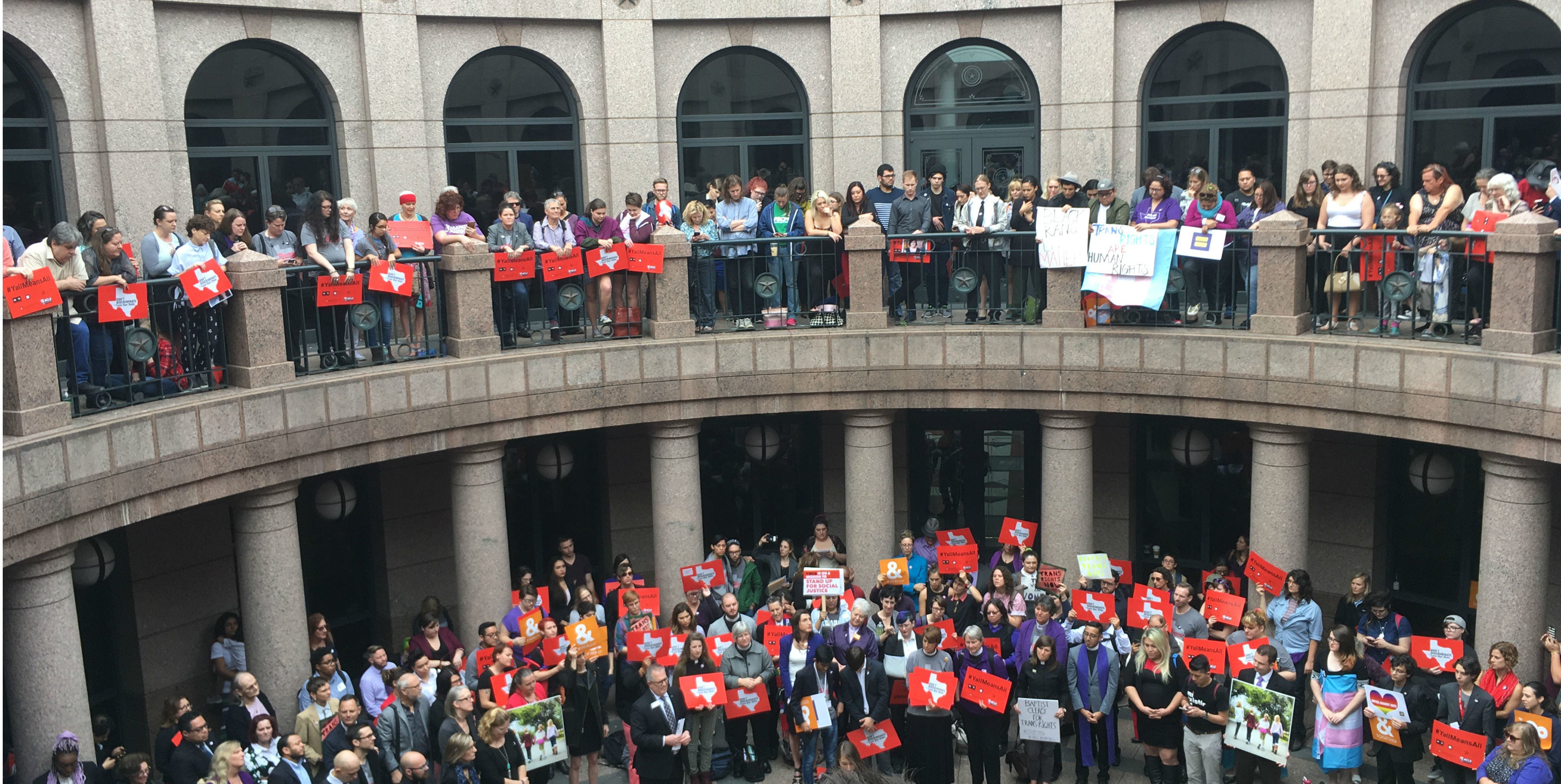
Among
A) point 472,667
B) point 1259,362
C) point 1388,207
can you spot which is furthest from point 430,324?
point 1388,207

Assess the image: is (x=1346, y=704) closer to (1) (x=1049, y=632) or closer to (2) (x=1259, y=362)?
(1) (x=1049, y=632)

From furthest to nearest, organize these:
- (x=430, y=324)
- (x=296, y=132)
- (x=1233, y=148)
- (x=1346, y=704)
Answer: (x=1233, y=148) → (x=296, y=132) → (x=430, y=324) → (x=1346, y=704)

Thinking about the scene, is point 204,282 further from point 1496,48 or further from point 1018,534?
point 1496,48

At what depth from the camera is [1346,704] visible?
13344mm

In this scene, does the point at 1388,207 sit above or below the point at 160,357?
above

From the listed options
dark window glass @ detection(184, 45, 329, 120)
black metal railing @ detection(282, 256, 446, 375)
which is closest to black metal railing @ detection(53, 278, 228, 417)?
black metal railing @ detection(282, 256, 446, 375)

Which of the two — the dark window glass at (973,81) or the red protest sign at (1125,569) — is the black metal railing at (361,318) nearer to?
the dark window glass at (973,81)

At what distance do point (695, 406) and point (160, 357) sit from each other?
19.7 feet

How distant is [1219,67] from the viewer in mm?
19172

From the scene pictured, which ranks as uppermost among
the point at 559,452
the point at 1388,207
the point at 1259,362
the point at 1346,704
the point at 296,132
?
the point at 296,132

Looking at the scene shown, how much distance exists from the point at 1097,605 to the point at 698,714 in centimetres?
420

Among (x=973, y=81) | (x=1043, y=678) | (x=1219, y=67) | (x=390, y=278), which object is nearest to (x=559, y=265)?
(x=390, y=278)

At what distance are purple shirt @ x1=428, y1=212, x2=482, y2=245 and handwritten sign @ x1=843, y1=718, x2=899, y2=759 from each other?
21.8 feet

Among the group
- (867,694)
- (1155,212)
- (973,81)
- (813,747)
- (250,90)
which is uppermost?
(973,81)
